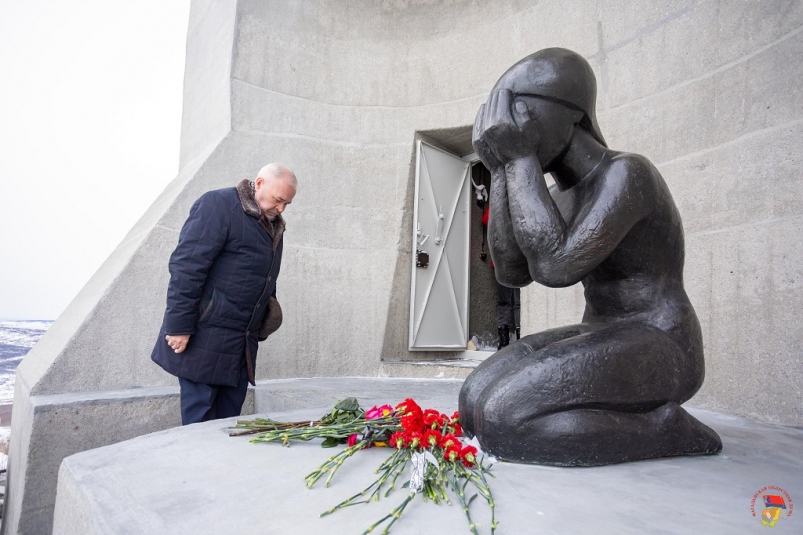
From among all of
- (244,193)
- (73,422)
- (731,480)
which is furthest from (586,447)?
(73,422)

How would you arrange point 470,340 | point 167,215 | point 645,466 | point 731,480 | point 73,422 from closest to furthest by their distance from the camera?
point 731,480, point 645,466, point 73,422, point 167,215, point 470,340

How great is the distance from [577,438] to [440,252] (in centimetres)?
422

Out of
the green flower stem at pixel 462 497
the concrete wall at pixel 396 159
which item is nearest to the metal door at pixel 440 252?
the concrete wall at pixel 396 159

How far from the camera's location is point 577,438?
Result: 1619 mm

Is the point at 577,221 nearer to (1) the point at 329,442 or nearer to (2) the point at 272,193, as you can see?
(1) the point at 329,442

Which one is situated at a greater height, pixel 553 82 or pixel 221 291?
pixel 553 82

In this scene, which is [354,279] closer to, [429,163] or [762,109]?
[429,163]

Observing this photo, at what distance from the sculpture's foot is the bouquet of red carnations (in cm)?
10

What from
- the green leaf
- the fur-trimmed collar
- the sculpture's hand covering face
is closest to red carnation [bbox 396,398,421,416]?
the green leaf

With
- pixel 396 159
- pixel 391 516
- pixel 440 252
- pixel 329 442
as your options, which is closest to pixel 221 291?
pixel 329 442

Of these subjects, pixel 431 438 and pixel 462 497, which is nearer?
pixel 462 497

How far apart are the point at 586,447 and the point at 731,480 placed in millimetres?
422

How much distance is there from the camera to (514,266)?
1.99 metres
